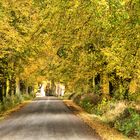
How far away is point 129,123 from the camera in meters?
23.9

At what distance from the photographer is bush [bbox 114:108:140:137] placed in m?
23.0

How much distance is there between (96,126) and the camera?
2725 centimetres

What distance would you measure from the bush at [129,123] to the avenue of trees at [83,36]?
9.26ft

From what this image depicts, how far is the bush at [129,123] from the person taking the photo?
75.6 ft

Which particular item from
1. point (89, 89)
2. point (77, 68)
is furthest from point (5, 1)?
point (89, 89)

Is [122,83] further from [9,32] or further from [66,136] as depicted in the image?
[66,136]

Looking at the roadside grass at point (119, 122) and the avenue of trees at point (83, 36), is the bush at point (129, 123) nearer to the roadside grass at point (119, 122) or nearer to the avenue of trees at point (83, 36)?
the roadside grass at point (119, 122)

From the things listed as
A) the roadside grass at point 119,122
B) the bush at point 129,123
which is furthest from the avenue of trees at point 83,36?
the bush at point 129,123

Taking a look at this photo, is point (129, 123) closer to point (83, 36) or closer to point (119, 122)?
point (119, 122)

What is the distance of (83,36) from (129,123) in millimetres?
6838

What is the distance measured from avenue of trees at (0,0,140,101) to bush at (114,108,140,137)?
2822 millimetres

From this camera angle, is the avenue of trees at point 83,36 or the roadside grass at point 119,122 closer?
the avenue of trees at point 83,36

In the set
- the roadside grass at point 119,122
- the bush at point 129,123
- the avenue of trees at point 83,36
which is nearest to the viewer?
the avenue of trees at point 83,36

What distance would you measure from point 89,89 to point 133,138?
113 ft
